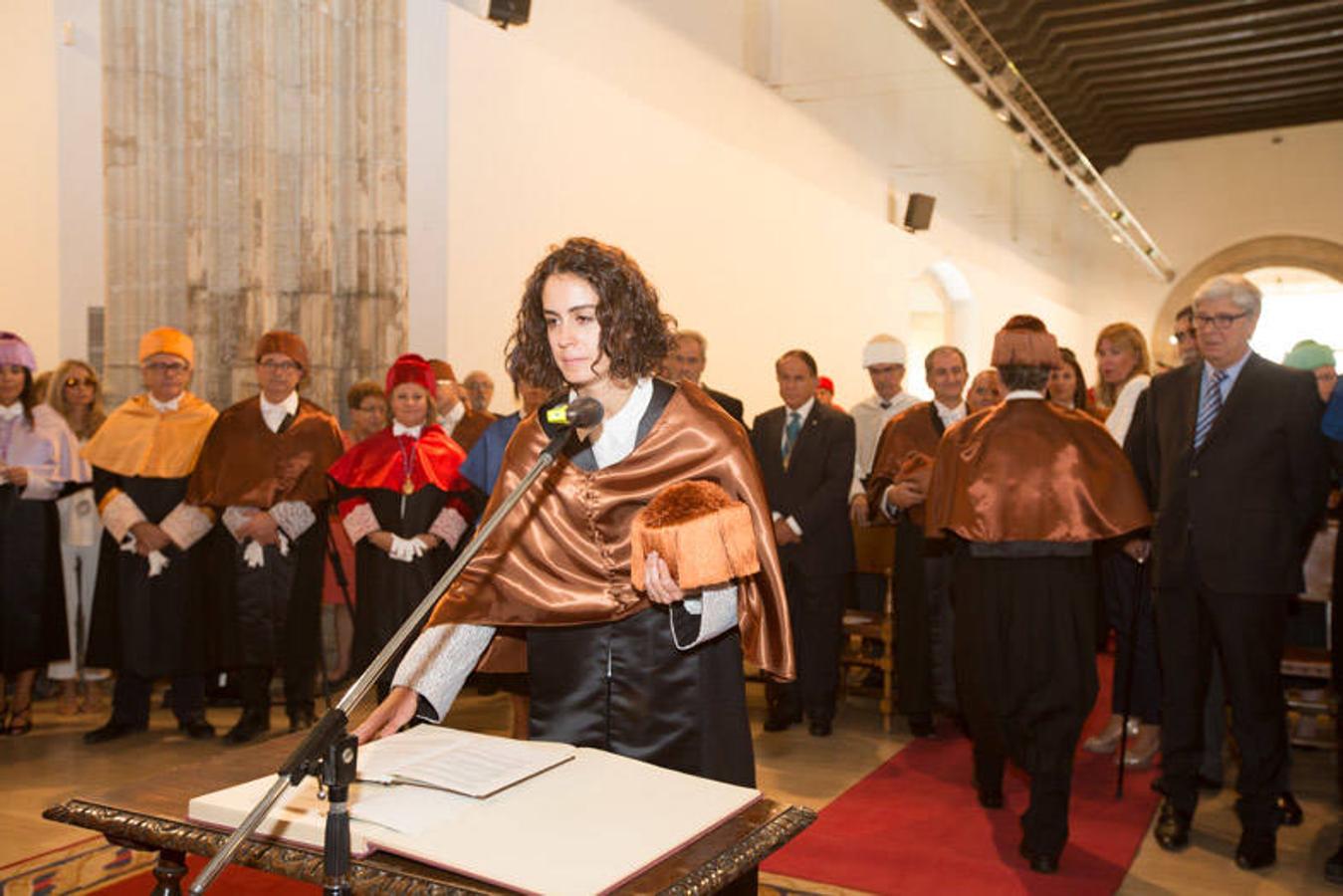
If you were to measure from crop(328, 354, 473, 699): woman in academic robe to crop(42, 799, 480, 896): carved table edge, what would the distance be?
3.68 meters

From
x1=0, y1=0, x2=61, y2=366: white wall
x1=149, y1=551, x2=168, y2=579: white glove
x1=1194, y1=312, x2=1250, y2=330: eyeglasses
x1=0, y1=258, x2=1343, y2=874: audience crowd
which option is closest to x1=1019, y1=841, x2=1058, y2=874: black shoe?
x1=0, y1=258, x2=1343, y2=874: audience crowd

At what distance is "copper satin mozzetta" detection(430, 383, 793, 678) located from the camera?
87.1 inches

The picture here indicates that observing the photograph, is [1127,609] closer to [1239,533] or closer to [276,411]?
[1239,533]

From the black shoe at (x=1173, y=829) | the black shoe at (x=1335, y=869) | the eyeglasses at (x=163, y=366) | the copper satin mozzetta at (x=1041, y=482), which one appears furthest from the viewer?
the eyeglasses at (x=163, y=366)

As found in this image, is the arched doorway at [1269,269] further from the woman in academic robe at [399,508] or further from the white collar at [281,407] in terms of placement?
the white collar at [281,407]

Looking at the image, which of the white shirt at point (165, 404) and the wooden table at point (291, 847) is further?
the white shirt at point (165, 404)

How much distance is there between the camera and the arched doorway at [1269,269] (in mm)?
19250

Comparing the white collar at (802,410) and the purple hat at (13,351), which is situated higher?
the purple hat at (13,351)

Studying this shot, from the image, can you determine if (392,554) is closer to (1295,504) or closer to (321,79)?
(321,79)

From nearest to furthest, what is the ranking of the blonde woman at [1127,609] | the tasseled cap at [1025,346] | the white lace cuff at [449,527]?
1. the tasseled cap at [1025,346]
2. the blonde woman at [1127,609]
3. the white lace cuff at [449,527]

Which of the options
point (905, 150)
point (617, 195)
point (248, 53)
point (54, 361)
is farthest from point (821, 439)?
point (905, 150)

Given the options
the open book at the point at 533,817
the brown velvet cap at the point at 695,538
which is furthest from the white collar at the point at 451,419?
the open book at the point at 533,817

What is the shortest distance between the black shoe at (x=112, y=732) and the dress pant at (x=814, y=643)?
312 cm

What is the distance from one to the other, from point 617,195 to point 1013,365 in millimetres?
5015
